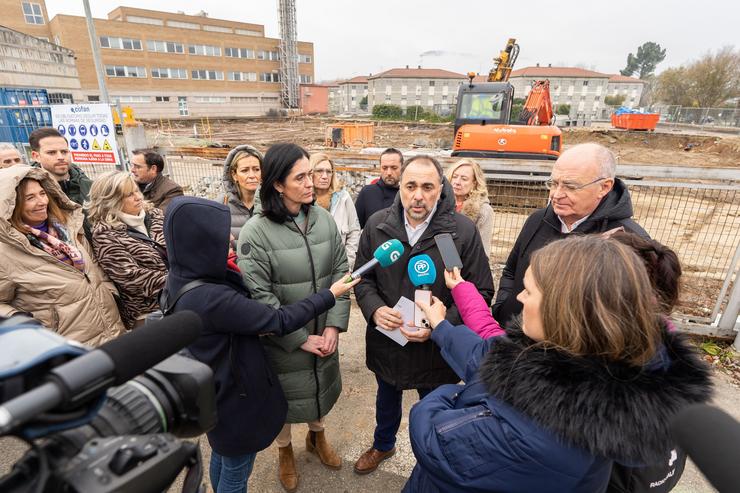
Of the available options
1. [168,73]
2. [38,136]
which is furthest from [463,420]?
[168,73]

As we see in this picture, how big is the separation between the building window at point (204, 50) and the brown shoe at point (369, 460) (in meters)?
50.7

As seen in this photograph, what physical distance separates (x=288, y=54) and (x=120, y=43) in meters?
17.6

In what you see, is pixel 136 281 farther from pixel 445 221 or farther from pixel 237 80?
pixel 237 80

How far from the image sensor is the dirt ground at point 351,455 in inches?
99.4

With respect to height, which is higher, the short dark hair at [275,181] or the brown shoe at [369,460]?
the short dark hair at [275,181]

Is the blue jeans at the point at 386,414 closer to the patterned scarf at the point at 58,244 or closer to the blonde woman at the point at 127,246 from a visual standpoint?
the blonde woman at the point at 127,246

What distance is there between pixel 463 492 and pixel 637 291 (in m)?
0.80

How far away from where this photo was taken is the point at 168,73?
41.8 metres

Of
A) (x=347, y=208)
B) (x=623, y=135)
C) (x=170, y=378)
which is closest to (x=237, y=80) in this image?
(x=623, y=135)

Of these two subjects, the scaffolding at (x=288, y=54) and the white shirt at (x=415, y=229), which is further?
the scaffolding at (x=288, y=54)

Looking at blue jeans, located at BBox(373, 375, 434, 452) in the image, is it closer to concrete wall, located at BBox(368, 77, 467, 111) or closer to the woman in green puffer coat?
the woman in green puffer coat

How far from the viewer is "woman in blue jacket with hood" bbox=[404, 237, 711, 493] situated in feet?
3.28

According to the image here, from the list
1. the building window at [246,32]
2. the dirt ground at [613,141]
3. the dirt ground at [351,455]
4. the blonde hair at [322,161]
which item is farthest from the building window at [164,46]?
the dirt ground at [351,455]

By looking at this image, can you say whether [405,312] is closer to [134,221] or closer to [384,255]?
[384,255]
